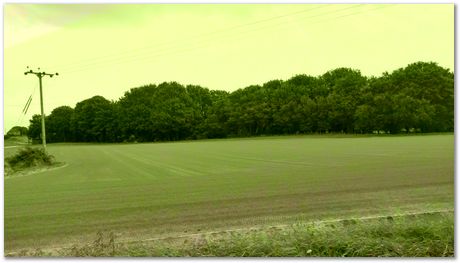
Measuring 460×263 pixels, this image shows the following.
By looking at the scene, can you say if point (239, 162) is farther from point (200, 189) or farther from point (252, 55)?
point (252, 55)

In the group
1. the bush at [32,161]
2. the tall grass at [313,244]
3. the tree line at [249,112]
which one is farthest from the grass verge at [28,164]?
the tall grass at [313,244]

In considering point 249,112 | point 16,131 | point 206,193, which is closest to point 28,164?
point 206,193

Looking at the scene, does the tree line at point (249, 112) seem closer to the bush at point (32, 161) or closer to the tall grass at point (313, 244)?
the tall grass at point (313, 244)

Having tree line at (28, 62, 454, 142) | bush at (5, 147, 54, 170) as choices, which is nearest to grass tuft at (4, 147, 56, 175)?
bush at (5, 147, 54, 170)

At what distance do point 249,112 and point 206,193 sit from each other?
5.69 ft

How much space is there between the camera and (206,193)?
29.6ft

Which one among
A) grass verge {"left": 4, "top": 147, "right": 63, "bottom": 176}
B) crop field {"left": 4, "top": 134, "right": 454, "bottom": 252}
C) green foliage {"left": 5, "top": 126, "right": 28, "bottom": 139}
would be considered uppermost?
green foliage {"left": 5, "top": 126, "right": 28, "bottom": 139}

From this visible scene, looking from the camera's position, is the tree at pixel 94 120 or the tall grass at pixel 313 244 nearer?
the tall grass at pixel 313 244

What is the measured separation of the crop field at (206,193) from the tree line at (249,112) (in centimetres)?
50

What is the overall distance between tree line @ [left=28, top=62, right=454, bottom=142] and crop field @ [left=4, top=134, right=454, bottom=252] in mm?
497

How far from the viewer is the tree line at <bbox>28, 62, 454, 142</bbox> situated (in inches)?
261

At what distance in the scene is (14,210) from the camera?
24.6 feet

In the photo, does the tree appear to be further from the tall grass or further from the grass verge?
Answer: the grass verge

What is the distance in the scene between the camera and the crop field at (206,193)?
633 centimetres
